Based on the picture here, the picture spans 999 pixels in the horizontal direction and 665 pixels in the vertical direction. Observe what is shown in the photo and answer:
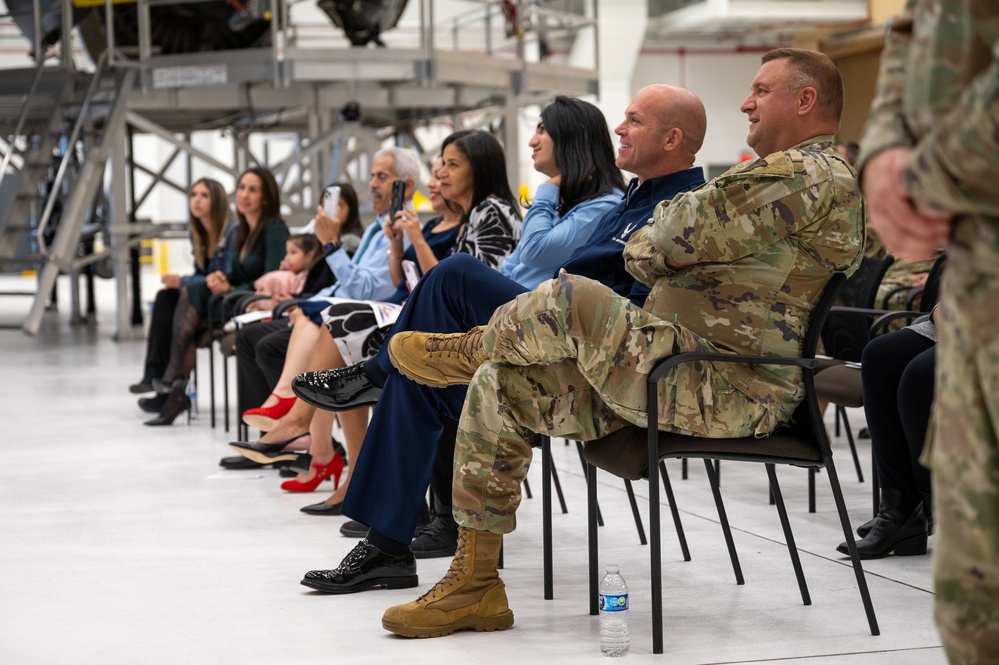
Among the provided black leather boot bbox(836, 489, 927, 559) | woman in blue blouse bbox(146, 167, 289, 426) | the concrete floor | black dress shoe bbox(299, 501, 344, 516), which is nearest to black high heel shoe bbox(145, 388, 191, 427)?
woman in blue blouse bbox(146, 167, 289, 426)

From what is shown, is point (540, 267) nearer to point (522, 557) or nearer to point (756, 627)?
point (522, 557)

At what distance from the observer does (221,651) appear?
8.46 feet

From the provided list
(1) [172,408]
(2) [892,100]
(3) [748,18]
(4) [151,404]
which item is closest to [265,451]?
(1) [172,408]

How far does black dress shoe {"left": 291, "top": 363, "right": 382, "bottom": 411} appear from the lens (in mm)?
3367

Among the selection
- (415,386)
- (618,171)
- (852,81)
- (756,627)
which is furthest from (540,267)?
(852,81)

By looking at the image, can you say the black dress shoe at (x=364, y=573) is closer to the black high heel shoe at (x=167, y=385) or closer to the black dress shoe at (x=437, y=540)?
the black dress shoe at (x=437, y=540)

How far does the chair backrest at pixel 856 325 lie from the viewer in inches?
173

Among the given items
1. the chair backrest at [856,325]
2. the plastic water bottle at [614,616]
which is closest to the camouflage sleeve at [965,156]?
the plastic water bottle at [614,616]

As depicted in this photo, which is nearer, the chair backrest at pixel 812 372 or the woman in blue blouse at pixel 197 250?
the chair backrest at pixel 812 372

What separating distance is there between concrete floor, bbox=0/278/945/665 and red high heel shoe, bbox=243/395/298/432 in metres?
0.25

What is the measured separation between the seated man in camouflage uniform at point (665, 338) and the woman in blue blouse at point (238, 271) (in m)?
3.36

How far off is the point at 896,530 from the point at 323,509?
1774mm

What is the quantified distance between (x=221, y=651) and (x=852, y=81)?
1785 centimetres

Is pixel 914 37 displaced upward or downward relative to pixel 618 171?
upward
